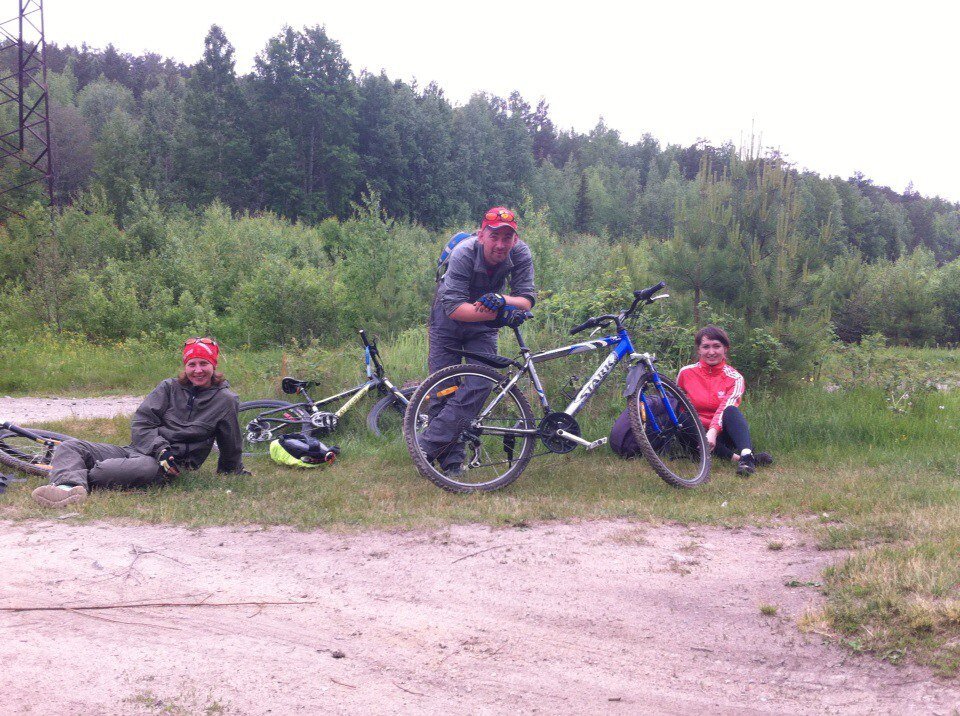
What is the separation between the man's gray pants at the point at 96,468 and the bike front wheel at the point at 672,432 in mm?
3778

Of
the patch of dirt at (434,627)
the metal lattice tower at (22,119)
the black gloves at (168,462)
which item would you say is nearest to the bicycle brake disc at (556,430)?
the patch of dirt at (434,627)

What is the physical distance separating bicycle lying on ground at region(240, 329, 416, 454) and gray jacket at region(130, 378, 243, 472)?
1588 millimetres

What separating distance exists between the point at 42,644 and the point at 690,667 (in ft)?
8.95

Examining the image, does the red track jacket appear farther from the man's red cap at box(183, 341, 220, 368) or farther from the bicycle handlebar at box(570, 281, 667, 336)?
the man's red cap at box(183, 341, 220, 368)

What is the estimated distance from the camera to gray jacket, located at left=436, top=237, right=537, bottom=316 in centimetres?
650

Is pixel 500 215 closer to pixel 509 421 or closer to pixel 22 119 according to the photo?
pixel 509 421

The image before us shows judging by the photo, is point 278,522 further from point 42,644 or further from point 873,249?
point 873,249

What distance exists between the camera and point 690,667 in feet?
11.0

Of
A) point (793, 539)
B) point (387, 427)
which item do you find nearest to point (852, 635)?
point (793, 539)

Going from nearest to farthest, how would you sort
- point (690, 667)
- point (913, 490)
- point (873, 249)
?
1. point (690, 667)
2. point (913, 490)
3. point (873, 249)

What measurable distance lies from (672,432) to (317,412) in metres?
3.81

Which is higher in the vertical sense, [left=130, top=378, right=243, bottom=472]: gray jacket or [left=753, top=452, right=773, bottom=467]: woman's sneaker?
[left=130, top=378, right=243, bottom=472]: gray jacket

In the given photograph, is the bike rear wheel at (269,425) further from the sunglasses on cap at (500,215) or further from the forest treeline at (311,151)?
the forest treeline at (311,151)

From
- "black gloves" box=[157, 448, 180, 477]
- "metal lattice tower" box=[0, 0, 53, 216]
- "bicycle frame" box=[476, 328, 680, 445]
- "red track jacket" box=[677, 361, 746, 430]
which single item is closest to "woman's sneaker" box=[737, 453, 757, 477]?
"red track jacket" box=[677, 361, 746, 430]
